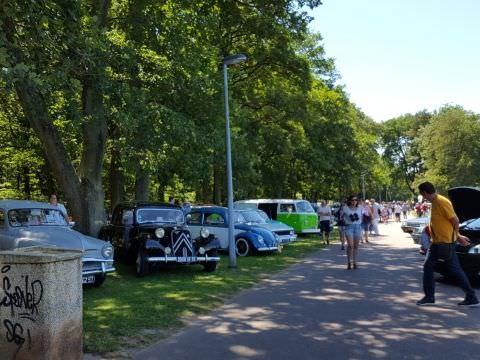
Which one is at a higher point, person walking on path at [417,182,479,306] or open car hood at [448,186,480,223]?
open car hood at [448,186,480,223]

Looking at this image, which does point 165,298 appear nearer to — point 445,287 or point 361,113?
point 445,287

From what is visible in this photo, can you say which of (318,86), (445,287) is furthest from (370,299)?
(318,86)

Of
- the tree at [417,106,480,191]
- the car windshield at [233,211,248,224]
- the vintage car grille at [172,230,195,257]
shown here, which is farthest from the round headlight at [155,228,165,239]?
the tree at [417,106,480,191]

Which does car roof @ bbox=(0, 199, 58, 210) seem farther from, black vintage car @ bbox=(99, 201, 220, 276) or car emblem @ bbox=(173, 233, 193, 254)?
car emblem @ bbox=(173, 233, 193, 254)

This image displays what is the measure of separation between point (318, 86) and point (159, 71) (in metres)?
23.8

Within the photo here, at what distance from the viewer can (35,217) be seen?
11.3 meters

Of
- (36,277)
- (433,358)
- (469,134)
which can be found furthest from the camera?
(469,134)

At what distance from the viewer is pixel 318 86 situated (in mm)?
37875

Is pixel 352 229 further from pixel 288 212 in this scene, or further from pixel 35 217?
pixel 288 212

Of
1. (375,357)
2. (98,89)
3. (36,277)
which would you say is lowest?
(375,357)

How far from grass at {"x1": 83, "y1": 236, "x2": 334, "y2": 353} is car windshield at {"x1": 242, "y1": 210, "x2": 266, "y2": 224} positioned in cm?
389

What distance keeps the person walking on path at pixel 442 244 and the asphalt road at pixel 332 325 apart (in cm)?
27

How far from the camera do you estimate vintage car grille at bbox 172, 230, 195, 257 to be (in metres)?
12.3

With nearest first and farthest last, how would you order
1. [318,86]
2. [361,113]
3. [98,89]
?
[98,89] < [318,86] < [361,113]
